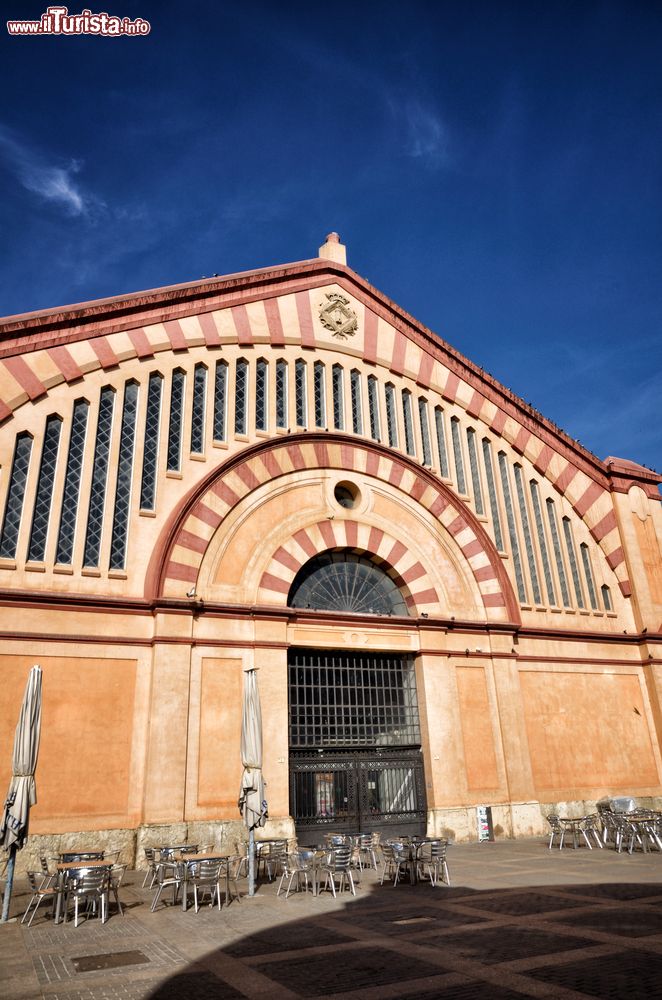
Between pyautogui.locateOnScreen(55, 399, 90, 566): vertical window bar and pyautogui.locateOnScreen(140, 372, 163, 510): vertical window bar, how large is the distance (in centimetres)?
159

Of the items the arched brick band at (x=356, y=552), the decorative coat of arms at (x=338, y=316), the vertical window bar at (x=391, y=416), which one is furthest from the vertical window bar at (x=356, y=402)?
the arched brick band at (x=356, y=552)

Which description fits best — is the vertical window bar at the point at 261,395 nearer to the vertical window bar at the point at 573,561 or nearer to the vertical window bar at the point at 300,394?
the vertical window bar at the point at 300,394

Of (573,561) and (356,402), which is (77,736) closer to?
(356,402)

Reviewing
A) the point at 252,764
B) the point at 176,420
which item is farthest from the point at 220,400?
the point at 252,764

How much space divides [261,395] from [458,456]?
7.48 meters

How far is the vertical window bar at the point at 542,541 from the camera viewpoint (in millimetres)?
24438

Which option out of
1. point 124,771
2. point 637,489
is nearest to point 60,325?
point 124,771

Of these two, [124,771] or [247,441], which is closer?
[124,771]

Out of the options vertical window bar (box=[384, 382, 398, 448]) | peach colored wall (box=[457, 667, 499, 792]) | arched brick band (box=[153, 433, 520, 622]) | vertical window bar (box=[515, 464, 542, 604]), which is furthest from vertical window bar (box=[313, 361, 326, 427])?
peach colored wall (box=[457, 667, 499, 792])

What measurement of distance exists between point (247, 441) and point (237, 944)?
13.3 metres

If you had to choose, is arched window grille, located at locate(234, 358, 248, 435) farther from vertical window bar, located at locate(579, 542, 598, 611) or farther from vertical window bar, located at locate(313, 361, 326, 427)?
vertical window bar, located at locate(579, 542, 598, 611)

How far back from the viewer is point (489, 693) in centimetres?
2145

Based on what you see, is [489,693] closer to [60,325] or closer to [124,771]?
[124,771]

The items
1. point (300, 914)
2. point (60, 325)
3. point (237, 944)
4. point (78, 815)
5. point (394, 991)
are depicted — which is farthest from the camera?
point (60, 325)
